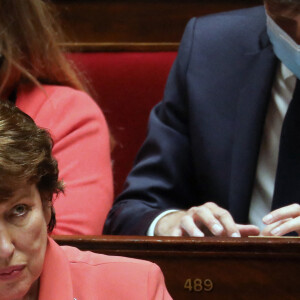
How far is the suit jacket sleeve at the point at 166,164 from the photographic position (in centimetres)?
138

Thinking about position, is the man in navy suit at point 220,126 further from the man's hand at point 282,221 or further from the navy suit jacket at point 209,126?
the man's hand at point 282,221

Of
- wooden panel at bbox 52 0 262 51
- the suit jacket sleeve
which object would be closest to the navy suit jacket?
the suit jacket sleeve

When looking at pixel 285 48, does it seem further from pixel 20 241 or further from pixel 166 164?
pixel 20 241

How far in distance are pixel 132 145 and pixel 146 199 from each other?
15.9 inches

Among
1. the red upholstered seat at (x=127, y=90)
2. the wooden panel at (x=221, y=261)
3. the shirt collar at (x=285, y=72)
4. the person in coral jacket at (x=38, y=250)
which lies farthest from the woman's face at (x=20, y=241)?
the red upholstered seat at (x=127, y=90)

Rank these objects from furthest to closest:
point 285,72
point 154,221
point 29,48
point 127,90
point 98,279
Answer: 1. point 127,90
2. point 29,48
3. point 285,72
4. point 154,221
5. point 98,279

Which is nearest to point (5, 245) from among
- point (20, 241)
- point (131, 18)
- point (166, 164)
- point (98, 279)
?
point (20, 241)

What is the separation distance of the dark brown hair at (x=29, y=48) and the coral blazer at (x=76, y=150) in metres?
0.03

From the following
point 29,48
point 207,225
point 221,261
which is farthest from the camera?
point 29,48

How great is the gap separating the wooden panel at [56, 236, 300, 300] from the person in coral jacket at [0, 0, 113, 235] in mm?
359

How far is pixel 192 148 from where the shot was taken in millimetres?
1424

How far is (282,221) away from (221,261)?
0.15 meters

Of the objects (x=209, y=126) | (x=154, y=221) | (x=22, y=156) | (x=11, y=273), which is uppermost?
(x=22, y=156)

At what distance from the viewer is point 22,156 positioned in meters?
0.75
